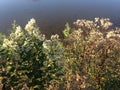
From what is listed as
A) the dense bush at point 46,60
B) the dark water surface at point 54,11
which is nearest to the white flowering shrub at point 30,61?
the dense bush at point 46,60

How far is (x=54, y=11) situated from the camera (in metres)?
97.6

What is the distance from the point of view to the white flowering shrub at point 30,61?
31359mm

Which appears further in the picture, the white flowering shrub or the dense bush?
the dense bush

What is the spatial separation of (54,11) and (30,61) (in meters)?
67.2

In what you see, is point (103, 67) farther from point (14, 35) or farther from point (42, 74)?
point (14, 35)

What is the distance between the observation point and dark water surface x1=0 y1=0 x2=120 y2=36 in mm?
89562

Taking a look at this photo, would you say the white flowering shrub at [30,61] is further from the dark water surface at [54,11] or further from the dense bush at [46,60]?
the dark water surface at [54,11]

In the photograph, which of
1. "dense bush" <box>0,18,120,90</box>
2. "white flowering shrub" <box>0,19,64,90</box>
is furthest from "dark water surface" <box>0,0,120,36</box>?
"white flowering shrub" <box>0,19,64,90</box>

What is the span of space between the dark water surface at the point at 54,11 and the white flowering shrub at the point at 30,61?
5347 cm

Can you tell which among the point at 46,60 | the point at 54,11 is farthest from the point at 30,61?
the point at 54,11

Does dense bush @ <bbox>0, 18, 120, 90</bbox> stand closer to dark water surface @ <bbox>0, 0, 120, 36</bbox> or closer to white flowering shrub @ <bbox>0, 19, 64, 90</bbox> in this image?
white flowering shrub @ <bbox>0, 19, 64, 90</bbox>

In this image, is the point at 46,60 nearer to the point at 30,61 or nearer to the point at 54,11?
the point at 30,61

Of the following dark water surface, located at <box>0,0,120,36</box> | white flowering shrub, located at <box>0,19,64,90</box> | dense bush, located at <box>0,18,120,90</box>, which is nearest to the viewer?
white flowering shrub, located at <box>0,19,64,90</box>

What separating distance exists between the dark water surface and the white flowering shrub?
53.5 meters
